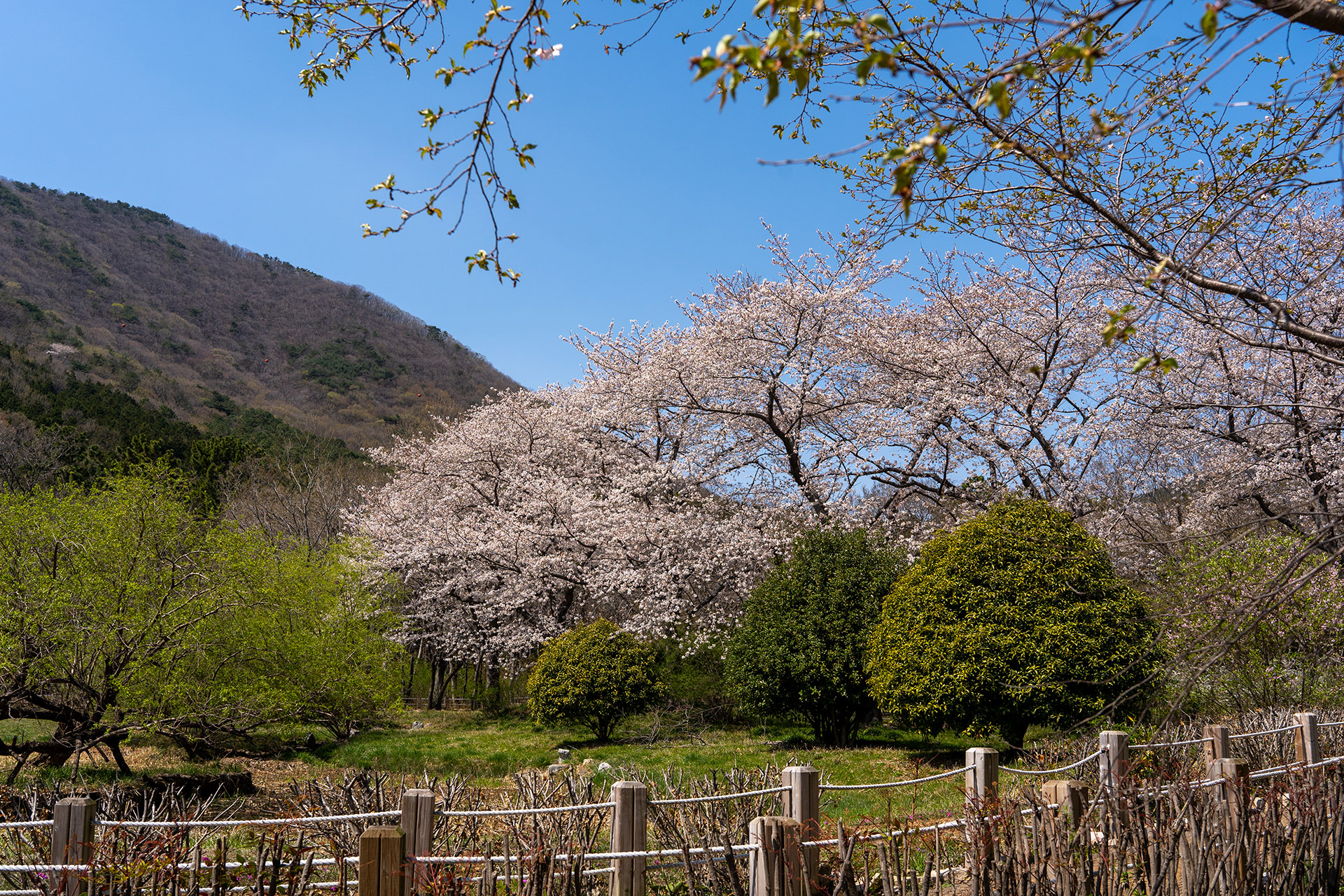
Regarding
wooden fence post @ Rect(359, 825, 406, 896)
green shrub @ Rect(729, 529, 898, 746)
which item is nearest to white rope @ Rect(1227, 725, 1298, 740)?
green shrub @ Rect(729, 529, 898, 746)

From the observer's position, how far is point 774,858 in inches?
125

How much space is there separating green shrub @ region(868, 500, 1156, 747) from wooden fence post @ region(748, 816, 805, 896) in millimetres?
6395

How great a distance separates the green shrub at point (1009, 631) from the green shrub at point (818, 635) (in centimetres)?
91

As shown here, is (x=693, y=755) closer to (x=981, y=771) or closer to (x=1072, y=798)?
(x=981, y=771)

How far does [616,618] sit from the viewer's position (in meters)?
18.9

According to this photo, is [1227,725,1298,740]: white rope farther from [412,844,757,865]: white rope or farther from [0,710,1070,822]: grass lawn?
[412,844,757,865]: white rope

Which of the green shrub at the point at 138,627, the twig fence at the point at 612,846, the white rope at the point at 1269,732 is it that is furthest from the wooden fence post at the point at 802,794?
the green shrub at the point at 138,627

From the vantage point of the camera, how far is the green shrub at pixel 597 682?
1356 cm

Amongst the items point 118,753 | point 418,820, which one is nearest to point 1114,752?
point 418,820

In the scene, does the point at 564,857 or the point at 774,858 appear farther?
the point at 564,857

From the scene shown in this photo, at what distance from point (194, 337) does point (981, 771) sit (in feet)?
269

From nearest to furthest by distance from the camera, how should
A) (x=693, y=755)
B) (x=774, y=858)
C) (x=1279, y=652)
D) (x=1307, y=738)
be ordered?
1. (x=774, y=858)
2. (x=1307, y=738)
3. (x=1279, y=652)
4. (x=693, y=755)

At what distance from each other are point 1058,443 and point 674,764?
7910 millimetres

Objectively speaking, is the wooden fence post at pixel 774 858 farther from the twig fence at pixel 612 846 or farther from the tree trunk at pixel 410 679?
the tree trunk at pixel 410 679
